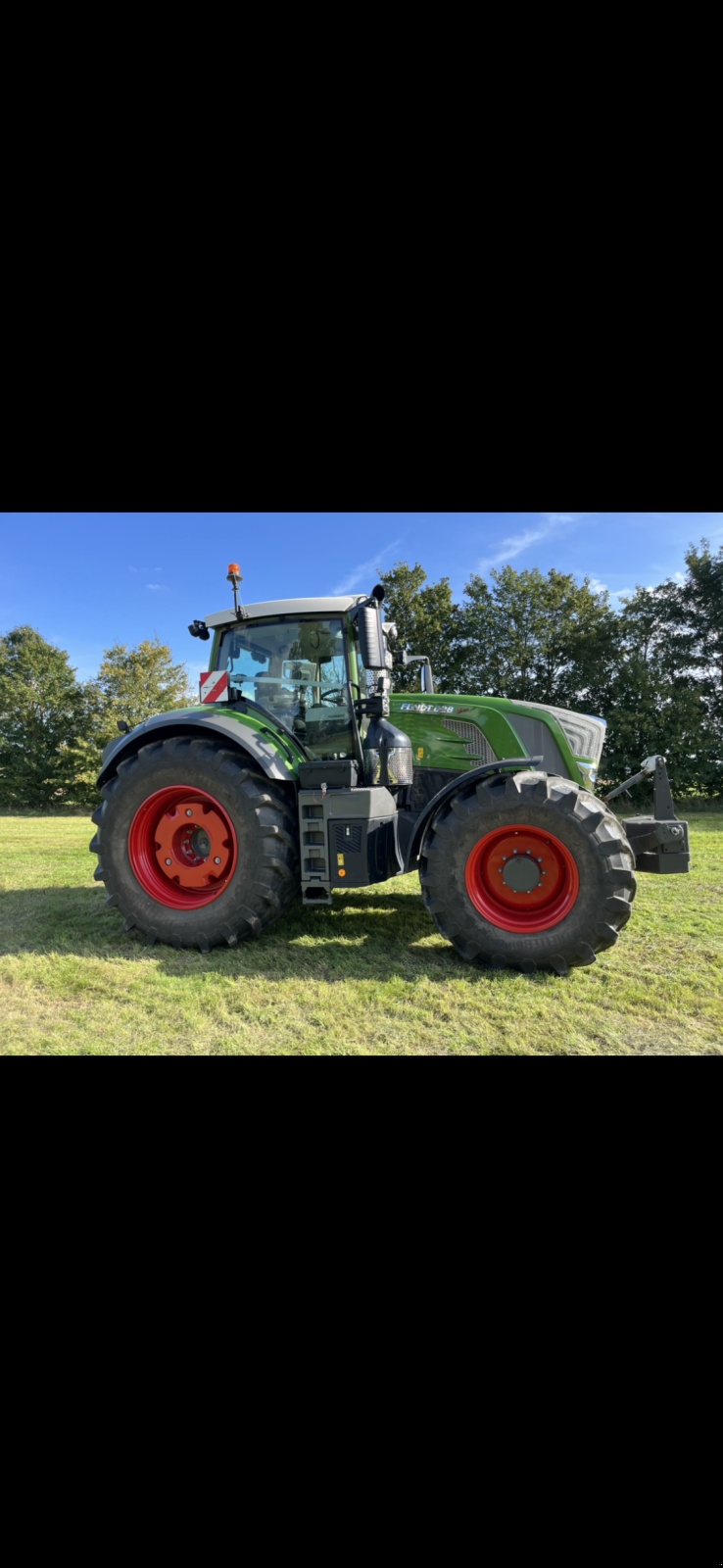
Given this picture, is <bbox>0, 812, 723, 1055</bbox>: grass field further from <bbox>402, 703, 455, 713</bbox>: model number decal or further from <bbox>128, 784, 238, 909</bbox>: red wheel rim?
<bbox>402, 703, 455, 713</bbox>: model number decal

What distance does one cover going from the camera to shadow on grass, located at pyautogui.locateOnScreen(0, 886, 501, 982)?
3.39 meters

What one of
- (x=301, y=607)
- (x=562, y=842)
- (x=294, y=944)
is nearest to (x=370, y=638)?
(x=301, y=607)

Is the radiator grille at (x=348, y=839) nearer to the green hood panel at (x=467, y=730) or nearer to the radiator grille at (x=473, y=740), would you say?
the green hood panel at (x=467, y=730)

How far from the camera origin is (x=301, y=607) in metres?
4.01

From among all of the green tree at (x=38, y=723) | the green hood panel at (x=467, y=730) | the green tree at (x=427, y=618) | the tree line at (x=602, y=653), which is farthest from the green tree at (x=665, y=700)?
the green tree at (x=38, y=723)

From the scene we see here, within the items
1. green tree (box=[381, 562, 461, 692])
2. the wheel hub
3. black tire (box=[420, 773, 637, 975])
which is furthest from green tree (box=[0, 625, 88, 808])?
the wheel hub

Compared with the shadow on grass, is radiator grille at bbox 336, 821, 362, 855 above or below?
above

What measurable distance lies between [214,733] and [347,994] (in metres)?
1.80

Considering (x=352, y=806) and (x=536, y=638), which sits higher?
(x=536, y=638)

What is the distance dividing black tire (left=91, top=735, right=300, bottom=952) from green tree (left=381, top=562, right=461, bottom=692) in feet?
44.3

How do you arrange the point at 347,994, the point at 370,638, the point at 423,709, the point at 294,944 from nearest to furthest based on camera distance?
the point at 347,994 → the point at 370,638 → the point at 294,944 → the point at 423,709

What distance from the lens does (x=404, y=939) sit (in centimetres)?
389

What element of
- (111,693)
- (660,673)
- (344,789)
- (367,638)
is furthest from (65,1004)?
(111,693)

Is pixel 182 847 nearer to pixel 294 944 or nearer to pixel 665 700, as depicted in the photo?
pixel 294 944
